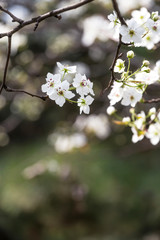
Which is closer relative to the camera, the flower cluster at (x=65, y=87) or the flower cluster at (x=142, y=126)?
the flower cluster at (x=65, y=87)

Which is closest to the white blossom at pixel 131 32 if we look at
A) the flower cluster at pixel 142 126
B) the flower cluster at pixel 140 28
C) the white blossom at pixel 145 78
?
the flower cluster at pixel 140 28

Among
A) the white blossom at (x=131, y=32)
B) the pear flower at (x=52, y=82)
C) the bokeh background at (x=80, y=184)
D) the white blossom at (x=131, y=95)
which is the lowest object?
the bokeh background at (x=80, y=184)

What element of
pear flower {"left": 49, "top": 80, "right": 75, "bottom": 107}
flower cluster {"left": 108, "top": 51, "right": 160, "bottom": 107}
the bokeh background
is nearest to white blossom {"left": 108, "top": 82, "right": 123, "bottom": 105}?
flower cluster {"left": 108, "top": 51, "right": 160, "bottom": 107}

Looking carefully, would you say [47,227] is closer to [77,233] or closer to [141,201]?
[77,233]

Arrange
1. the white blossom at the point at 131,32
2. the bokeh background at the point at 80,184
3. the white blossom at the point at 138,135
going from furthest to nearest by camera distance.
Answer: the bokeh background at the point at 80,184
the white blossom at the point at 138,135
the white blossom at the point at 131,32

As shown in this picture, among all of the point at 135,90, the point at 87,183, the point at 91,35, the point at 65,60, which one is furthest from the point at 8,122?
the point at 135,90

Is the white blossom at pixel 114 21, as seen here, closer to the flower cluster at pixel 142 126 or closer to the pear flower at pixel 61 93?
the pear flower at pixel 61 93

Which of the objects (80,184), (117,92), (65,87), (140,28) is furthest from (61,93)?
(80,184)
